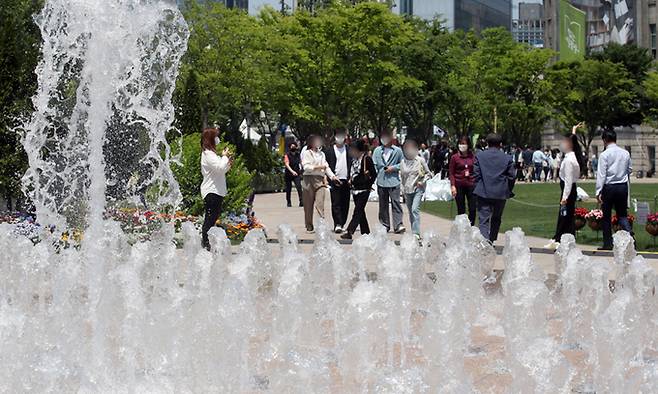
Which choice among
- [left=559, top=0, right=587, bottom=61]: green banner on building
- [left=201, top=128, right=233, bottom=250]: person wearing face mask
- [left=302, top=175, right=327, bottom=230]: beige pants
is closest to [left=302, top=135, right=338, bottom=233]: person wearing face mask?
[left=302, top=175, right=327, bottom=230]: beige pants

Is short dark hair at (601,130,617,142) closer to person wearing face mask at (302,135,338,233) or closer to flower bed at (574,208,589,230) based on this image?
flower bed at (574,208,589,230)

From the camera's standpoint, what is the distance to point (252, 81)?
136 ft

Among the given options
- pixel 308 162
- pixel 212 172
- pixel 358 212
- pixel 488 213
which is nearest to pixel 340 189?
pixel 308 162

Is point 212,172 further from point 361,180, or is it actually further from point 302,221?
point 302,221

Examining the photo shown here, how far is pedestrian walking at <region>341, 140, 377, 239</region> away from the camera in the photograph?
1748 centimetres

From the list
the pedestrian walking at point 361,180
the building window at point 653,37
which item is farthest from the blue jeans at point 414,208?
the building window at point 653,37

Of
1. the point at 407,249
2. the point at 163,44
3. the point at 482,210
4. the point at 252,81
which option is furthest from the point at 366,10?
the point at 407,249

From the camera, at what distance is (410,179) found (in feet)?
57.6

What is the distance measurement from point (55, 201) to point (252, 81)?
82.3 feet

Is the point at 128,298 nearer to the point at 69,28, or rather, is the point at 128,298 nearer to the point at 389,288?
the point at 389,288

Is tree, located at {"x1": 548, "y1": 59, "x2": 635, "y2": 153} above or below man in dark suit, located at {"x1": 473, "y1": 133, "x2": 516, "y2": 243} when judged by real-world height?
above

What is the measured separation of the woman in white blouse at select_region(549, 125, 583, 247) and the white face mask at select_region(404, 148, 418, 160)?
9.92ft

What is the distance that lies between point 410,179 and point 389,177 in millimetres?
520

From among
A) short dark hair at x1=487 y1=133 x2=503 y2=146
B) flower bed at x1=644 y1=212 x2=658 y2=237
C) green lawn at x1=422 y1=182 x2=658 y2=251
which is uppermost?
short dark hair at x1=487 y1=133 x2=503 y2=146
